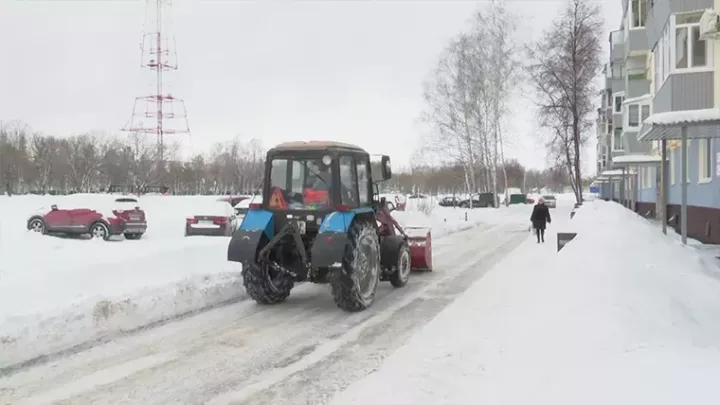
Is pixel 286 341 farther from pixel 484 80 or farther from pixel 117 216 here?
pixel 484 80

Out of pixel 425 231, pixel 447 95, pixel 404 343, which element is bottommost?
pixel 404 343

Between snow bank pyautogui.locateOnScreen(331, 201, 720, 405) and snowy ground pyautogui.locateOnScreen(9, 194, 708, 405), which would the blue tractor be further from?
snow bank pyautogui.locateOnScreen(331, 201, 720, 405)

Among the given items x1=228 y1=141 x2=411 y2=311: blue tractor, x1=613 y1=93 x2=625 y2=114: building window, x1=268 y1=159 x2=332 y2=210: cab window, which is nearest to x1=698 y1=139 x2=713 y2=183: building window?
x1=228 y1=141 x2=411 y2=311: blue tractor

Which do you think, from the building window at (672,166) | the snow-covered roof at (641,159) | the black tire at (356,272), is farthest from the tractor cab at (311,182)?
the snow-covered roof at (641,159)

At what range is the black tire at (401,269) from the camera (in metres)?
10.5

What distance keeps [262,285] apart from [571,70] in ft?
108

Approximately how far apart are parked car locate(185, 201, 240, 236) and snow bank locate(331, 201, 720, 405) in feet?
39.7

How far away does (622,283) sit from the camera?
26.9ft

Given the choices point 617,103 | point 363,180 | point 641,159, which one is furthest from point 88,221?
point 617,103

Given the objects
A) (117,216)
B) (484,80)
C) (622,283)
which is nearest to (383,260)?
(622,283)

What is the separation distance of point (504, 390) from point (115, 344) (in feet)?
13.9

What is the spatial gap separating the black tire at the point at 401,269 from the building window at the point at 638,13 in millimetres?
22509

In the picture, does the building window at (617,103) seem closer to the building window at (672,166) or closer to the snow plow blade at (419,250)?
the building window at (672,166)

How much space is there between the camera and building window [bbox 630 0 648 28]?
27.8 m
